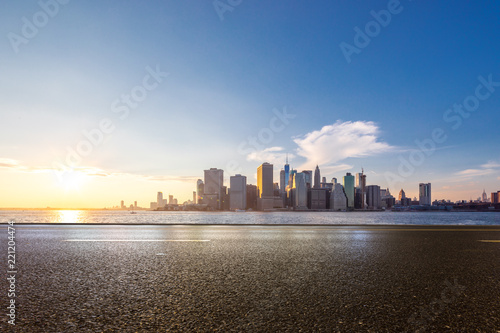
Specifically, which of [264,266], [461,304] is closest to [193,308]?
[264,266]

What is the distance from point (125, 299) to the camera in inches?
107

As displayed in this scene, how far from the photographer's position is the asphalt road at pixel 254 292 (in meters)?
2.17

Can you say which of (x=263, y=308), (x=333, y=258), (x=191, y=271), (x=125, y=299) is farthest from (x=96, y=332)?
(x=333, y=258)

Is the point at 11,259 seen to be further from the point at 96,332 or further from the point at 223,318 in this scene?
the point at 223,318

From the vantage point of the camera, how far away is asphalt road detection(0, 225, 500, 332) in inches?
85.4

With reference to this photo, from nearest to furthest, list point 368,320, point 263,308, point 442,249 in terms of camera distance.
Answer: point 368,320 → point 263,308 → point 442,249

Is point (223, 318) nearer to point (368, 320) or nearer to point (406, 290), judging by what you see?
point (368, 320)

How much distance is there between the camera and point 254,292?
9.68ft

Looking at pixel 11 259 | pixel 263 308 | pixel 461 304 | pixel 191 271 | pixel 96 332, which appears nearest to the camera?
pixel 96 332

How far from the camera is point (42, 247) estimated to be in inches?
240

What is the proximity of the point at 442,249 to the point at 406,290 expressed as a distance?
3907mm

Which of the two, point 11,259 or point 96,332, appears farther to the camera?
point 11,259

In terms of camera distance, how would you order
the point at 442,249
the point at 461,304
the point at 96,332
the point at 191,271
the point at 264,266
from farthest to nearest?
1. the point at 442,249
2. the point at 264,266
3. the point at 191,271
4. the point at 461,304
5. the point at 96,332

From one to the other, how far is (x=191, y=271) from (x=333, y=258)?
2.54 metres
